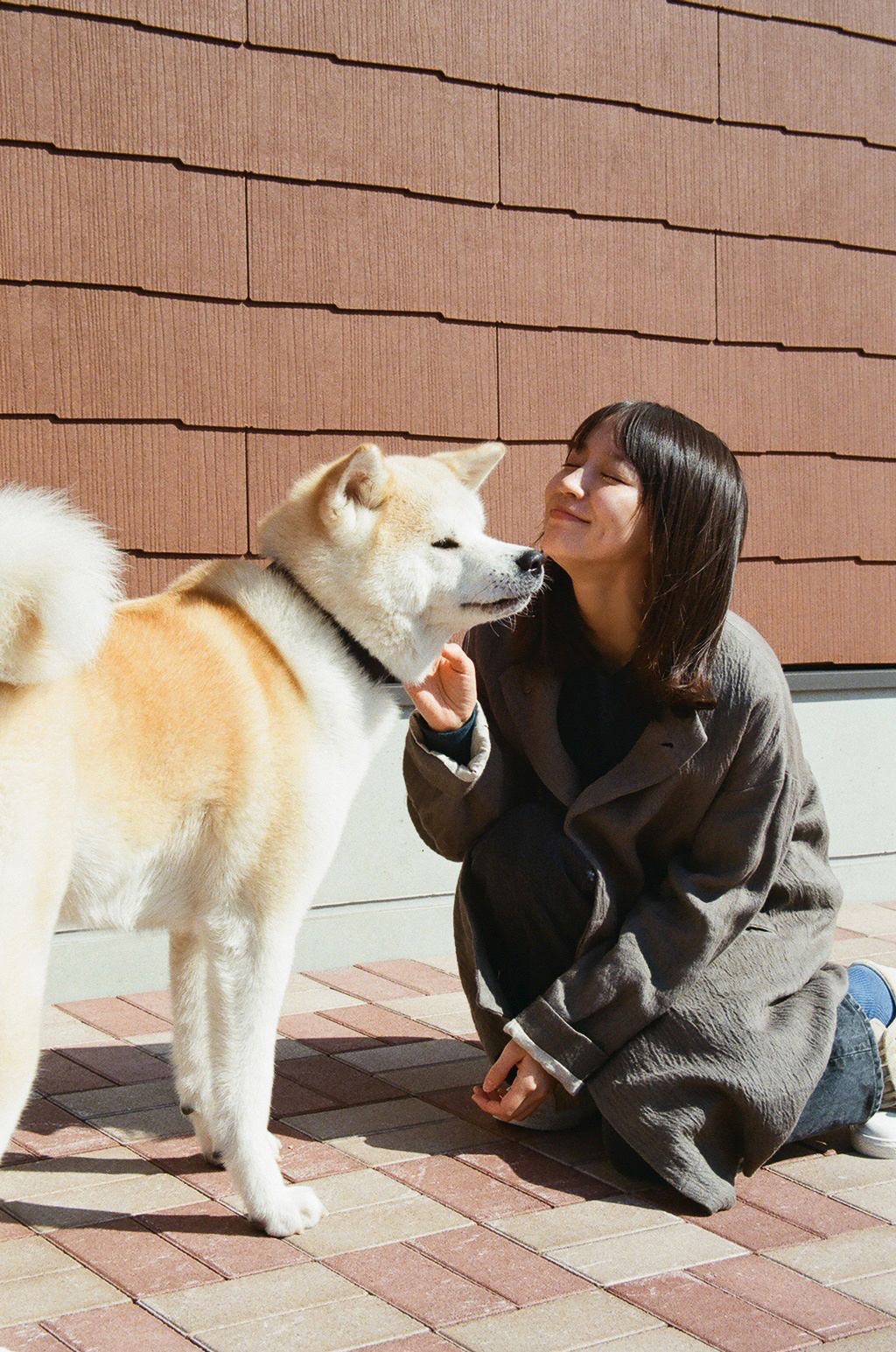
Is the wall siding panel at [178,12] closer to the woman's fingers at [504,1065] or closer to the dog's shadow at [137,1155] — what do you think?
the dog's shadow at [137,1155]

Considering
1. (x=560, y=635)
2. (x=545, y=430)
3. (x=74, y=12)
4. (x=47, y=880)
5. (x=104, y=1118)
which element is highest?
→ (x=74, y=12)

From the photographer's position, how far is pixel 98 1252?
2133mm

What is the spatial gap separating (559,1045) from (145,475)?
5.98ft

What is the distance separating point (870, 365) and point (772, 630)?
→ 3.24 ft

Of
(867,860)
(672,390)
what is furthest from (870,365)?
(867,860)

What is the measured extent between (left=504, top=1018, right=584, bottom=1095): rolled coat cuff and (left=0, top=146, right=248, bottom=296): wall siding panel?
2063mm

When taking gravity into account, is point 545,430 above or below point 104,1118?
above

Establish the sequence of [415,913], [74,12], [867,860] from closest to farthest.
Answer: [74,12]
[415,913]
[867,860]

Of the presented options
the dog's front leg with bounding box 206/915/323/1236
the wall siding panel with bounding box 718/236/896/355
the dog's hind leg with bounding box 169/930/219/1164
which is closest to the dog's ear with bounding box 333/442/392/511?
the dog's front leg with bounding box 206/915/323/1236

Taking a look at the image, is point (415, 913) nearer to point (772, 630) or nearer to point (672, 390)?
point (772, 630)

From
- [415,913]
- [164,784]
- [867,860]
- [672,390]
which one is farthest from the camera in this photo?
[867,860]

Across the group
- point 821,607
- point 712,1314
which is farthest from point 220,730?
point 821,607

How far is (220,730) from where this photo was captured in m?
2.17

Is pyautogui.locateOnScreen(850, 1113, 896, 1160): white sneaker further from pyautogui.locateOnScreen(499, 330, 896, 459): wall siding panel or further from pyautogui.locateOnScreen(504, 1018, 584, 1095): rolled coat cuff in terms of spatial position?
pyautogui.locateOnScreen(499, 330, 896, 459): wall siding panel
